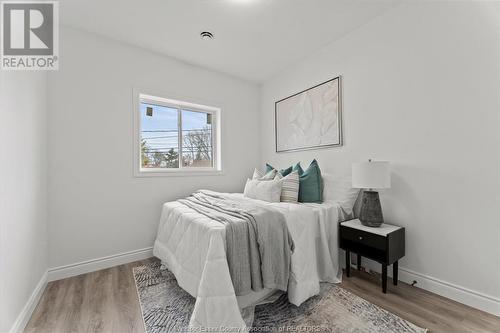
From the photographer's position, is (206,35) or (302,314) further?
(206,35)

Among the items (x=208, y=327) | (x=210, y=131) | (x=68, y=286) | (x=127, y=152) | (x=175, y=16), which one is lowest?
(x=68, y=286)

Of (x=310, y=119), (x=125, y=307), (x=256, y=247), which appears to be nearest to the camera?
(x=256, y=247)

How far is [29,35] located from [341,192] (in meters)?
3.32

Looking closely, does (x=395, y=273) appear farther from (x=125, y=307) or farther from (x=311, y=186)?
(x=125, y=307)

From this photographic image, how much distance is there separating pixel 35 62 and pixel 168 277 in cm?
238

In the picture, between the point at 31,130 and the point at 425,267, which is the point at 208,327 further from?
the point at 31,130

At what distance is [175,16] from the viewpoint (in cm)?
217

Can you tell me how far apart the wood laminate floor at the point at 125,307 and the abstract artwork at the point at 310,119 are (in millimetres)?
1573

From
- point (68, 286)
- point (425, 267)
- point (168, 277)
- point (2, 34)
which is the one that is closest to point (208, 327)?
point (168, 277)

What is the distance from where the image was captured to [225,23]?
2287 millimetres

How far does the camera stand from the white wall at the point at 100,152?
7.29 feet

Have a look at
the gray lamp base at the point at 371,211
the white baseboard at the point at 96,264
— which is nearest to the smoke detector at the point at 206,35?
the gray lamp base at the point at 371,211

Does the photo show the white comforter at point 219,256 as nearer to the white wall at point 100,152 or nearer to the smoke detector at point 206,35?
the white wall at point 100,152

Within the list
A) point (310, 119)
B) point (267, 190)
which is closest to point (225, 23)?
point (310, 119)
